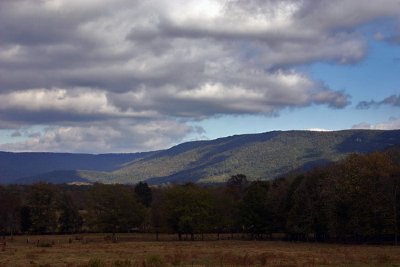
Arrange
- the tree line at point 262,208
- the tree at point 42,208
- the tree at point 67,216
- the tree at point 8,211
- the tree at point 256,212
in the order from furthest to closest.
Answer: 1. the tree at point 67,216
2. the tree at point 42,208
3. the tree at point 8,211
4. the tree at point 256,212
5. the tree line at point 262,208

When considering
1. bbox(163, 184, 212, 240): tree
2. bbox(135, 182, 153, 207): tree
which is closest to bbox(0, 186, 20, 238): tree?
bbox(163, 184, 212, 240): tree

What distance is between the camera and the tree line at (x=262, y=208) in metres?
84.0

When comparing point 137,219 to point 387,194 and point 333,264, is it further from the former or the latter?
point 333,264

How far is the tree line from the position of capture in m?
84.0

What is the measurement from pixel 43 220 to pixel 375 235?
6919 cm

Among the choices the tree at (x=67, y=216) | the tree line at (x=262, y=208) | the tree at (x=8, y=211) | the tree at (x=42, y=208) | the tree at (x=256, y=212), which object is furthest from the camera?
the tree at (x=67, y=216)

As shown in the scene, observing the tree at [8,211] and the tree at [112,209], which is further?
the tree at [8,211]

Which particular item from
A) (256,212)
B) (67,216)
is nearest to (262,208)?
(256,212)

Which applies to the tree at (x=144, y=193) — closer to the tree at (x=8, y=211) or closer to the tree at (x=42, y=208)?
the tree at (x=42, y=208)

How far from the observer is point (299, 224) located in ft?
317

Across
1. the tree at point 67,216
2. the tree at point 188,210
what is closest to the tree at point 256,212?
the tree at point 188,210

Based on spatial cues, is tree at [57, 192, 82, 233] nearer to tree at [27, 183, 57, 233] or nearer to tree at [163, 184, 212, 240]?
tree at [27, 183, 57, 233]

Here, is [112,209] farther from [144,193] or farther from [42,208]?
[144,193]

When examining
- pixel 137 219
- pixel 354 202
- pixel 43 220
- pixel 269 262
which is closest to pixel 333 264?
pixel 269 262
